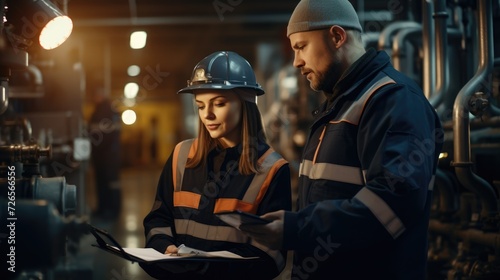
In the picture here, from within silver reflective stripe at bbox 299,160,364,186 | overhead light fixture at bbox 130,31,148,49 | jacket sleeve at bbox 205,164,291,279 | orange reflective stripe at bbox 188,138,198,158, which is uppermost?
overhead light fixture at bbox 130,31,148,49

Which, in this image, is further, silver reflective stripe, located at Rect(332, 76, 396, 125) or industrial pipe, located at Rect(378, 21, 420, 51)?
industrial pipe, located at Rect(378, 21, 420, 51)

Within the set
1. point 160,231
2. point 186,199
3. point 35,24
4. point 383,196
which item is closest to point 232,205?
point 186,199

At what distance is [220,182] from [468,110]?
234 cm

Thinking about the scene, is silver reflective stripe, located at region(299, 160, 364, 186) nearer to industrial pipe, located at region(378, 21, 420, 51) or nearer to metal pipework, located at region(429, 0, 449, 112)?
metal pipework, located at region(429, 0, 449, 112)

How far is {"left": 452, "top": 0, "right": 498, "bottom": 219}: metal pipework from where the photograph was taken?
14.6ft

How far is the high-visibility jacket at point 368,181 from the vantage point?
2.06m

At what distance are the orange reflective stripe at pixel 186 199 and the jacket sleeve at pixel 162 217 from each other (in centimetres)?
5

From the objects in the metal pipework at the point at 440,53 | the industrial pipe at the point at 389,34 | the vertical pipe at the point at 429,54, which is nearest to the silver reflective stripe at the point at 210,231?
the metal pipework at the point at 440,53

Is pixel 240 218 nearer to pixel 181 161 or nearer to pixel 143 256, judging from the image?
pixel 143 256

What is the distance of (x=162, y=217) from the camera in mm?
2750

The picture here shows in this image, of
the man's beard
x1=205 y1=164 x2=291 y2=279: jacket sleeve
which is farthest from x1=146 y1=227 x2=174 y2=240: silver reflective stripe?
A: the man's beard

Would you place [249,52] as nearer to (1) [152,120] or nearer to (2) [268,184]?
(1) [152,120]

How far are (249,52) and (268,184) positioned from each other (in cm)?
2121

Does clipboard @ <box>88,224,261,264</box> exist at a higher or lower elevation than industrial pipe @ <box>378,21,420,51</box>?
lower
